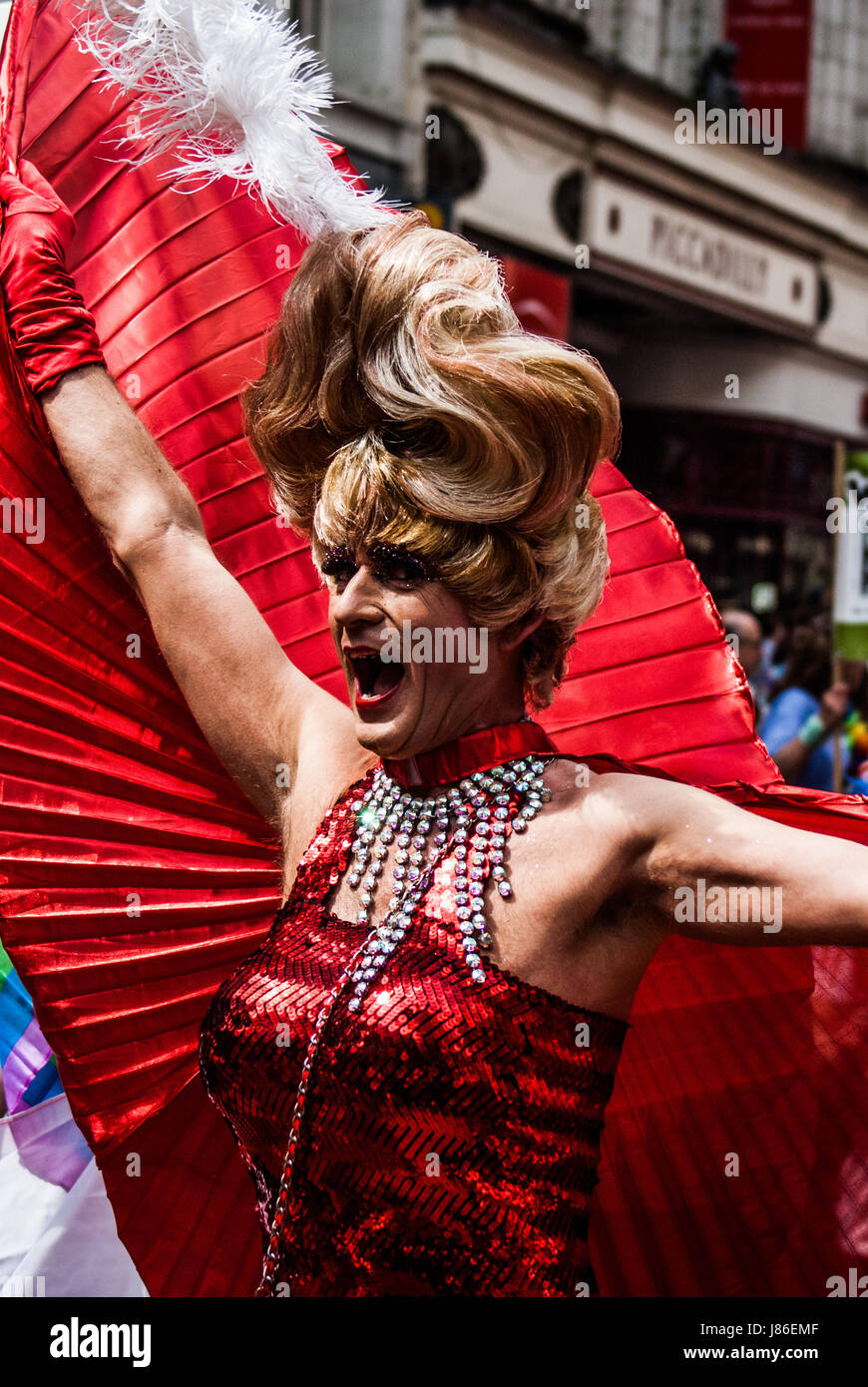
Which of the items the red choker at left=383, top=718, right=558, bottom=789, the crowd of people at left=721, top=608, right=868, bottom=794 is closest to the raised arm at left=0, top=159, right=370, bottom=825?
the red choker at left=383, top=718, right=558, bottom=789

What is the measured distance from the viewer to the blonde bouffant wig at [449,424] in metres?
1.55

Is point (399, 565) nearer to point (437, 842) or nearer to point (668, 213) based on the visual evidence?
point (437, 842)

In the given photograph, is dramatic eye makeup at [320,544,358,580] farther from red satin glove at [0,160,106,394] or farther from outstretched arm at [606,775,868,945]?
red satin glove at [0,160,106,394]

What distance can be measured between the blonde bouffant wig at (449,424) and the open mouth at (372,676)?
0.10 m

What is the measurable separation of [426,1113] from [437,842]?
0.28 meters

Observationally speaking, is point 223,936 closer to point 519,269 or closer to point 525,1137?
point 525,1137

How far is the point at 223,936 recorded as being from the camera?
201 cm

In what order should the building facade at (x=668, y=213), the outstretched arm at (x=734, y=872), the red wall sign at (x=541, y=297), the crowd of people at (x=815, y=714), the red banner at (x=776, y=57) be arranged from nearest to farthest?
the outstretched arm at (x=734, y=872), the crowd of people at (x=815, y=714), the building facade at (x=668, y=213), the red wall sign at (x=541, y=297), the red banner at (x=776, y=57)

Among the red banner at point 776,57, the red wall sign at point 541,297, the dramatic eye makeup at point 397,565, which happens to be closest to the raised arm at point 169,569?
the dramatic eye makeup at point 397,565

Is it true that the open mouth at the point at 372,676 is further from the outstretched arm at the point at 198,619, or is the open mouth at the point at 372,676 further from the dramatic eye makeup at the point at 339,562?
the outstretched arm at the point at 198,619

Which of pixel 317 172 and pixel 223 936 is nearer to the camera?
pixel 317 172

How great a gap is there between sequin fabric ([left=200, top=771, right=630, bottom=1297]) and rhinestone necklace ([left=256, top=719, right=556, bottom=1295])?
0.01 metres
